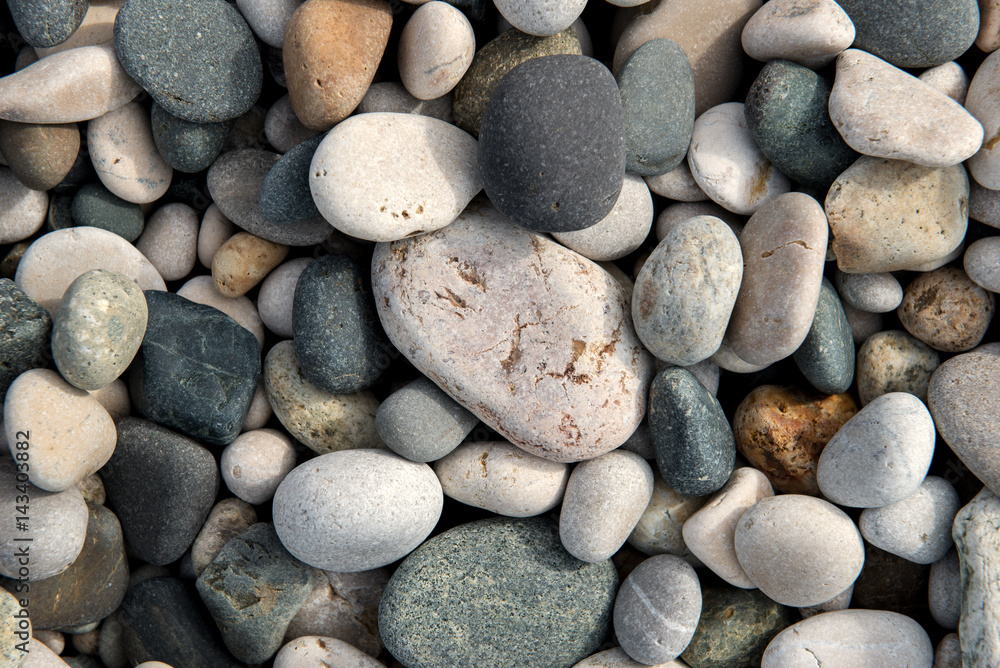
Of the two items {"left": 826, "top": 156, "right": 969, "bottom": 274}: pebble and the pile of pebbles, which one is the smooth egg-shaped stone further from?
{"left": 826, "top": 156, "right": 969, "bottom": 274}: pebble

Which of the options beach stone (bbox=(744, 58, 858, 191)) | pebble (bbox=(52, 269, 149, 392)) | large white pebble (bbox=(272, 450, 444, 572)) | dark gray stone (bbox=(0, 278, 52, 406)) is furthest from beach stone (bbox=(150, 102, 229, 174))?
beach stone (bbox=(744, 58, 858, 191))

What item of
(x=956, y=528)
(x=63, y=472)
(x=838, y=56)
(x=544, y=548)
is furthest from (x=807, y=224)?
(x=63, y=472)

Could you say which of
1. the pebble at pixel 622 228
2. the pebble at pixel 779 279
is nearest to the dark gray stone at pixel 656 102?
the pebble at pixel 622 228

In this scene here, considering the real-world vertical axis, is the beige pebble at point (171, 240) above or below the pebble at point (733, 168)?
below

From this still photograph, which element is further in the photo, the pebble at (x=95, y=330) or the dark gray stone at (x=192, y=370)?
the dark gray stone at (x=192, y=370)

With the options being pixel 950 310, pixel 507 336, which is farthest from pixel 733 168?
pixel 507 336

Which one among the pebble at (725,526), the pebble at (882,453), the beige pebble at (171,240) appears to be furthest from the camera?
the beige pebble at (171,240)

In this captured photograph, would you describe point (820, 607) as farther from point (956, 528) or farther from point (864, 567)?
point (956, 528)

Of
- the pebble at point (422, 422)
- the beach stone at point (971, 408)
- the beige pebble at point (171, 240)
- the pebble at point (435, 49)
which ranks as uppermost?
the pebble at point (435, 49)

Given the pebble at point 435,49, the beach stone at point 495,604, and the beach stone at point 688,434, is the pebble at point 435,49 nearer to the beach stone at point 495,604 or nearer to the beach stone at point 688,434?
the beach stone at point 688,434
